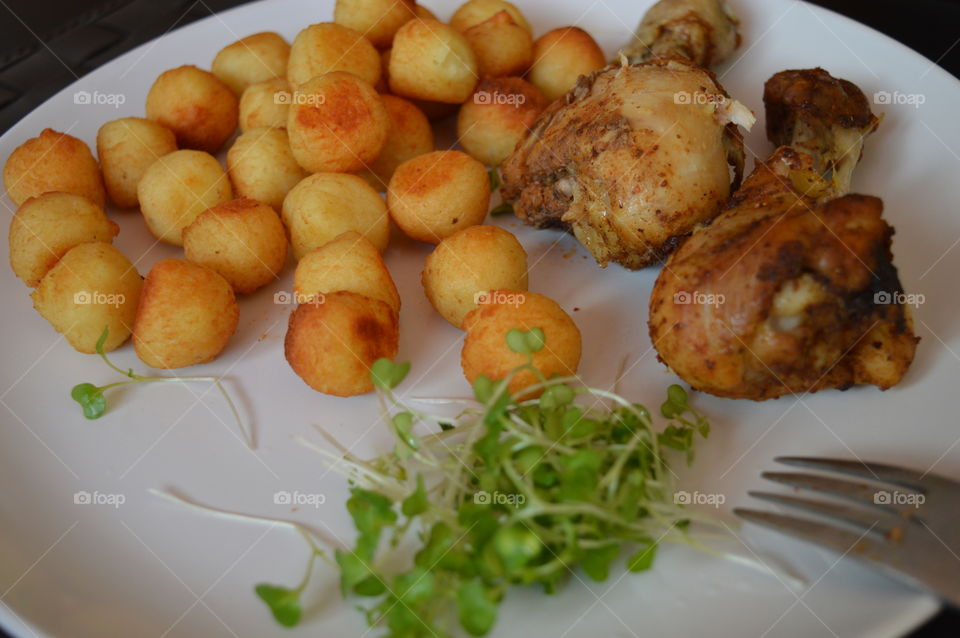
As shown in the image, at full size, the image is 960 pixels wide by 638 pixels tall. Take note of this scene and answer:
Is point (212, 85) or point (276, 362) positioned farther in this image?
point (212, 85)

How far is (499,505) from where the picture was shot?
1258 millimetres

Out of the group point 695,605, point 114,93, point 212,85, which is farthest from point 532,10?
point 695,605

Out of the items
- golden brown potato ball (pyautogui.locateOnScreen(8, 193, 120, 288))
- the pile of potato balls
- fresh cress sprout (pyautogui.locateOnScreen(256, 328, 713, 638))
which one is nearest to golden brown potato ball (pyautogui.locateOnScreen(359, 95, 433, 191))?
the pile of potato balls

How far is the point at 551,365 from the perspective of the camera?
146 centimetres

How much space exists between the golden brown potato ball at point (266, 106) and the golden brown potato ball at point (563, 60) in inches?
23.6

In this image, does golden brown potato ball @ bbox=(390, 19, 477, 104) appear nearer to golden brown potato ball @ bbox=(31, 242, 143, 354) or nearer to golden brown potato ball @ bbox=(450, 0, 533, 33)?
golden brown potato ball @ bbox=(450, 0, 533, 33)

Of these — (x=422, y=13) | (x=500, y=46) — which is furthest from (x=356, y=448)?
(x=422, y=13)

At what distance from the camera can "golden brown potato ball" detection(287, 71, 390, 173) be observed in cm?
177

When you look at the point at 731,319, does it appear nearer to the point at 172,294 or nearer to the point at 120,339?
the point at 172,294

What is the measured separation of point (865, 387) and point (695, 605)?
1.69 ft

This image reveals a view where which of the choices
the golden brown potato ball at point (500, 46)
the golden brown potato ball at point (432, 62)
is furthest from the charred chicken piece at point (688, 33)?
the golden brown potato ball at point (432, 62)

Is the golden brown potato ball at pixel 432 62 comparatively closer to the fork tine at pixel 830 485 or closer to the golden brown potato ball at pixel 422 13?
the golden brown potato ball at pixel 422 13

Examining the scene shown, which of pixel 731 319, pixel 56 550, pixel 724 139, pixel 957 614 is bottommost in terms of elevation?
pixel 957 614

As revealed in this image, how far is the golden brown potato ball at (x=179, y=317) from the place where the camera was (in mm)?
1553
